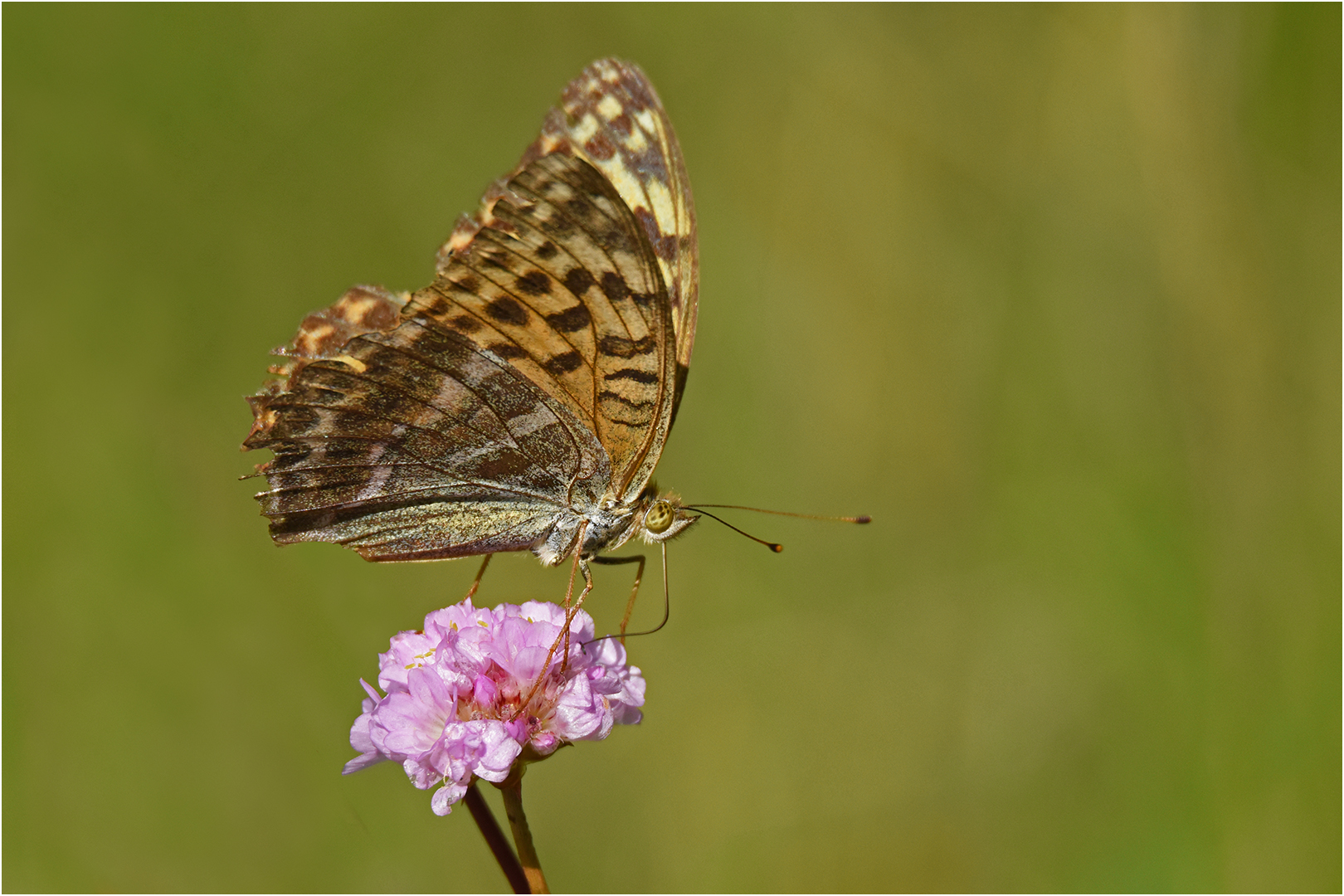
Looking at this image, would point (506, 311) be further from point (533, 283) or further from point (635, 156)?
point (635, 156)

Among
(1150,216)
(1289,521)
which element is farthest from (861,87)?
(1289,521)

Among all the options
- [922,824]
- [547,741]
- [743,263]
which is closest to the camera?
[547,741]

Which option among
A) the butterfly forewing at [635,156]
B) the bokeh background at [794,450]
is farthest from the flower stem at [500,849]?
the bokeh background at [794,450]

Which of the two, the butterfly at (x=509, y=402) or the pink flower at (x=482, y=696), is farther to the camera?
the butterfly at (x=509, y=402)

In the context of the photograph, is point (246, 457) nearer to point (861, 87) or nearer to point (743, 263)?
point (743, 263)

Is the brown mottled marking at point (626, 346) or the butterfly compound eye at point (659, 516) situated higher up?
the brown mottled marking at point (626, 346)

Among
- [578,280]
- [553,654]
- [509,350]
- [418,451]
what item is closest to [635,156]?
[578,280]

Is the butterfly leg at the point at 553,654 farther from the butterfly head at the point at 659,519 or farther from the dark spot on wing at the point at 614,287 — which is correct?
the dark spot on wing at the point at 614,287
